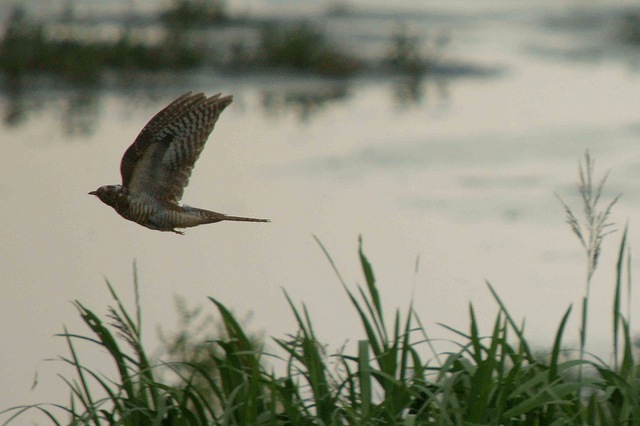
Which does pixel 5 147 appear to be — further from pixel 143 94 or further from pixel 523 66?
pixel 523 66

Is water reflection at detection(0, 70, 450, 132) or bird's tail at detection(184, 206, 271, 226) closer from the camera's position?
bird's tail at detection(184, 206, 271, 226)

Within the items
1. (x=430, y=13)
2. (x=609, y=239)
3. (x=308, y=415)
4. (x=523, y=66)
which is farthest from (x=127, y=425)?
(x=430, y=13)

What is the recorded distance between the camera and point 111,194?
2775mm

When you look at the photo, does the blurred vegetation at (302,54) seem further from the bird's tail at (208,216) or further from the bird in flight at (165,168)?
the bird's tail at (208,216)

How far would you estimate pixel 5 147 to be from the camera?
10500mm

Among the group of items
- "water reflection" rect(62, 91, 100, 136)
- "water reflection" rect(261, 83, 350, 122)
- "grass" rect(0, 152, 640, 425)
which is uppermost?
"water reflection" rect(261, 83, 350, 122)

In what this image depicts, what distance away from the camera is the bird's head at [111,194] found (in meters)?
2.77

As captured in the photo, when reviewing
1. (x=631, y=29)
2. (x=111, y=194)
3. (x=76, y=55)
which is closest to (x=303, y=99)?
(x=76, y=55)

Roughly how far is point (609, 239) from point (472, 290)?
134cm

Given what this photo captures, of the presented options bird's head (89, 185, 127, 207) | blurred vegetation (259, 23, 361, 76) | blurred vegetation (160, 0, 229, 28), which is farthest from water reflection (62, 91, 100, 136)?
bird's head (89, 185, 127, 207)

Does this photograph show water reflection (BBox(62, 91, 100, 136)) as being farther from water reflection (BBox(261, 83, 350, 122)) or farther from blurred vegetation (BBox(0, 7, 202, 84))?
water reflection (BBox(261, 83, 350, 122))

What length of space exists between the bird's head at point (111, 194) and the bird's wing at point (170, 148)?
45 mm

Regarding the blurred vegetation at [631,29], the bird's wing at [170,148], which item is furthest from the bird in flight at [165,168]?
the blurred vegetation at [631,29]

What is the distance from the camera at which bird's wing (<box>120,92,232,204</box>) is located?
288 cm
